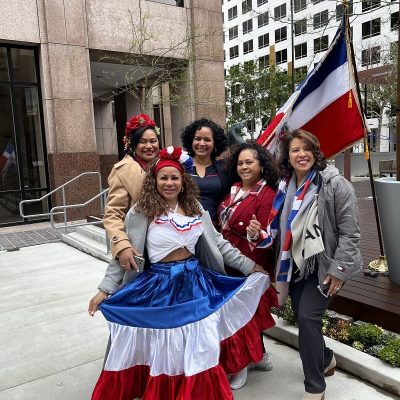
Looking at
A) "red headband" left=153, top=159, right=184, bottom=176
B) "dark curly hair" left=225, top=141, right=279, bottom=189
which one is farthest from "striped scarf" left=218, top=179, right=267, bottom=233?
"red headband" left=153, top=159, right=184, bottom=176

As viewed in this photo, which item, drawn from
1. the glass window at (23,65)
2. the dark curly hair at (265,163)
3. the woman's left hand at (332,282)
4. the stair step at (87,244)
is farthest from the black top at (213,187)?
the glass window at (23,65)

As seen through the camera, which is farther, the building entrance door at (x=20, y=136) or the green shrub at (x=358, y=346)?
the building entrance door at (x=20, y=136)

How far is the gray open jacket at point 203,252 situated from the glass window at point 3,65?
9.02 m

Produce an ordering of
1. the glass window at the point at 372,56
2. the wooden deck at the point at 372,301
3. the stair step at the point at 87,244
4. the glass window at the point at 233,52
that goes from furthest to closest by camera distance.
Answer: the glass window at the point at 233,52 → the glass window at the point at 372,56 → the stair step at the point at 87,244 → the wooden deck at the point at 372,301

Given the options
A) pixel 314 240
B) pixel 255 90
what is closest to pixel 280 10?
pixel 255 90

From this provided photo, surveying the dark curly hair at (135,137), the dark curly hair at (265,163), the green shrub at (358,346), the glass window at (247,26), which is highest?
the glass window at (247,26)

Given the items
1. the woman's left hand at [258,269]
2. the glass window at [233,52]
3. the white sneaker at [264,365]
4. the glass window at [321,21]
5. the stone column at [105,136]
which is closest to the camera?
the woman's left hand at [258,269]

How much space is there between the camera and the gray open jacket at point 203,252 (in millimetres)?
2637

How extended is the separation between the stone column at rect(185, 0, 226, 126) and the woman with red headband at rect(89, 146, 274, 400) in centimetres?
937

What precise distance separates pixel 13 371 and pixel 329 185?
2.84 meters

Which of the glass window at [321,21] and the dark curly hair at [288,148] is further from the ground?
the glass window at [321,21]

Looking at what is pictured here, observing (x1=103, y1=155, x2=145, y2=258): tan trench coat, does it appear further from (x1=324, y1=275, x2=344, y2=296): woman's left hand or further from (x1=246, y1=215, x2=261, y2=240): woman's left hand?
(x1=324, y1=275, x2=344, y2=296): woman's left hand

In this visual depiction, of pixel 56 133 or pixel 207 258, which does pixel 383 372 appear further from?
pixel 56 133

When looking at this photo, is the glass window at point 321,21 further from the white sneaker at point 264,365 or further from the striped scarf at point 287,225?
the white sneaker at point 264,365
